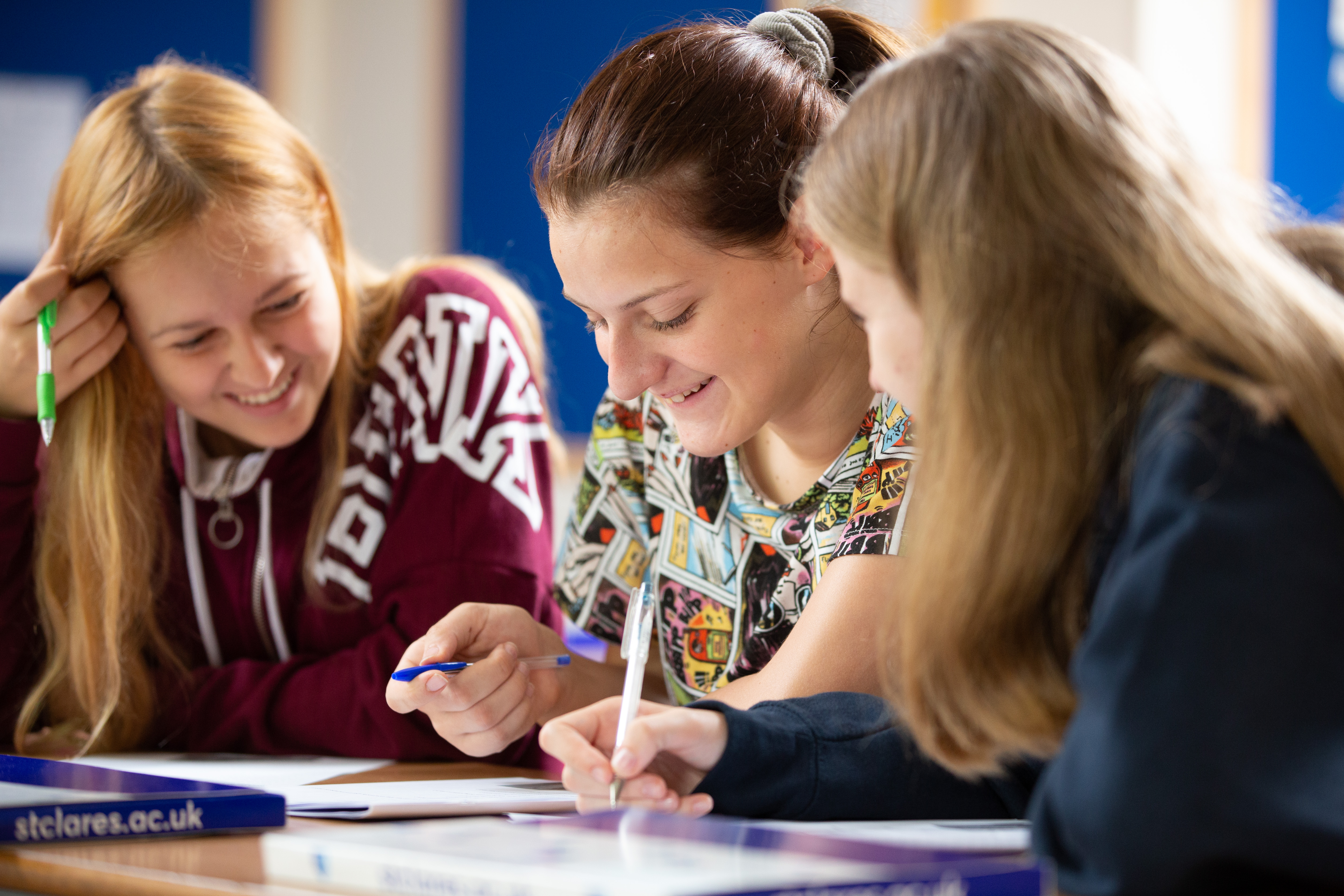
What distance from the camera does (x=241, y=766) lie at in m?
1.19

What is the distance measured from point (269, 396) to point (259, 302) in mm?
107

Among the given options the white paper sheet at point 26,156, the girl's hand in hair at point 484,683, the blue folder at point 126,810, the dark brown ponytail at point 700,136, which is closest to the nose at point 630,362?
the dark brown ponytail at point 700,136

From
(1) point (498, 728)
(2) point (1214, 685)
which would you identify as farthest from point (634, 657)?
(2) point (1214, 685)

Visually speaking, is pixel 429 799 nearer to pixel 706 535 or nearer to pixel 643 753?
pixel 643 753

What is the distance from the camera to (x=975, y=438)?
69 centimetres

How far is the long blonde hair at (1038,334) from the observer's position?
2.22ft

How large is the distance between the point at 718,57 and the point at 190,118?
61 cm

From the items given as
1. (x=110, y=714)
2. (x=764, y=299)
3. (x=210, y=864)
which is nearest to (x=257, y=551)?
(x=110, y=714)

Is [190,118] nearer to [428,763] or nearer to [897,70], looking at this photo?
[428,763]

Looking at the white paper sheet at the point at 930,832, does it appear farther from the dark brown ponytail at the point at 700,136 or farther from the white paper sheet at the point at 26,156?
the white paper sheet at the point at 26,156

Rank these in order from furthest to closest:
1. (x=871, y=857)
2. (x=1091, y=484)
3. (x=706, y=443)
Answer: (x=706, y=443) → (x=1091, y=484) → (x=871, y=857)

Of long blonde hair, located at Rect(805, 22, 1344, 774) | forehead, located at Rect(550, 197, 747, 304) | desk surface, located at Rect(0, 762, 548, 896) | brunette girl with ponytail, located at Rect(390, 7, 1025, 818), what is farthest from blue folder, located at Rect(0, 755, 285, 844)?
forehead, located at Rect(550, 197, 747, 304)

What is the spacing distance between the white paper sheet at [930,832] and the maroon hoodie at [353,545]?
55 centimetres

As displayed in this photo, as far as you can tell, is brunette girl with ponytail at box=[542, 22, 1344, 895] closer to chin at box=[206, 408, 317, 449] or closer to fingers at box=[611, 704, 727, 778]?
fingers at box=[611, 704, 727, 778]
